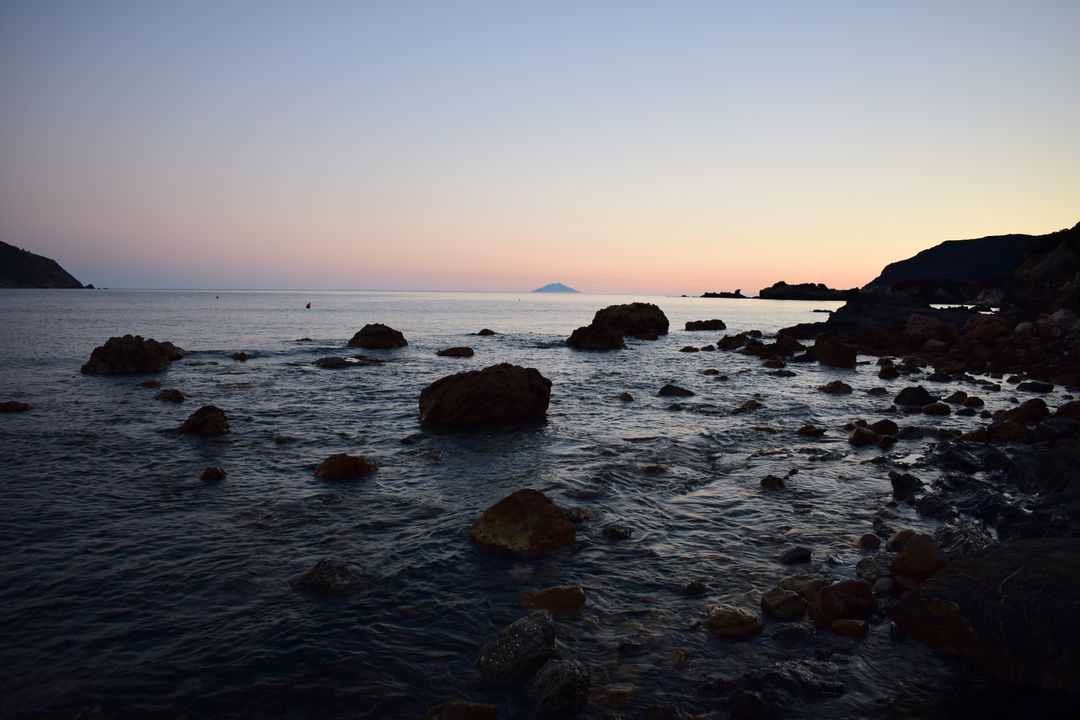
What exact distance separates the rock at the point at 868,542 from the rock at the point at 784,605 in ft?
9.88

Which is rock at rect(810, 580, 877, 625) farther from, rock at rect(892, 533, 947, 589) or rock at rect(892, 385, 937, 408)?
rock at rect(892, 385, 937, 408)

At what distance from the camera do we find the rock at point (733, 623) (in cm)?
838

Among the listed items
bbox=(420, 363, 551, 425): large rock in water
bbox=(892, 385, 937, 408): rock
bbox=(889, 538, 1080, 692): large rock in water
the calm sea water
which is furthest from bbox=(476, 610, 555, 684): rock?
bbox=(892, 385, 937, 408): rock

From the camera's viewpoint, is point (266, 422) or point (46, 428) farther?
point (266, 422)

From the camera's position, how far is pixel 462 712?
6562 mm

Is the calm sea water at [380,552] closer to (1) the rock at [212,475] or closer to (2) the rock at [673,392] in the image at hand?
(1) the rock at [212,475]

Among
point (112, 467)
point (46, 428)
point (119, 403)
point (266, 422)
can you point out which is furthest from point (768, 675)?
point (119, 403)

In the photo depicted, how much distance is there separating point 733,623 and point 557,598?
2658 millimetres

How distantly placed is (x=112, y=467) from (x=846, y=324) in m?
67.8

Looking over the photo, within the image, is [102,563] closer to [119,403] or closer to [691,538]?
[691,538]

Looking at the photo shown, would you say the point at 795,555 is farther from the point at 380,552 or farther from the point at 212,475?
the point at 212,475

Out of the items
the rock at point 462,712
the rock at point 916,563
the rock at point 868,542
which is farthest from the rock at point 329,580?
the rock at point 868,542

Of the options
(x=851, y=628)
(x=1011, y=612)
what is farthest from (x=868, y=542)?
(x=1011, y=612)

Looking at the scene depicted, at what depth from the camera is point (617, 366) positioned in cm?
4419
